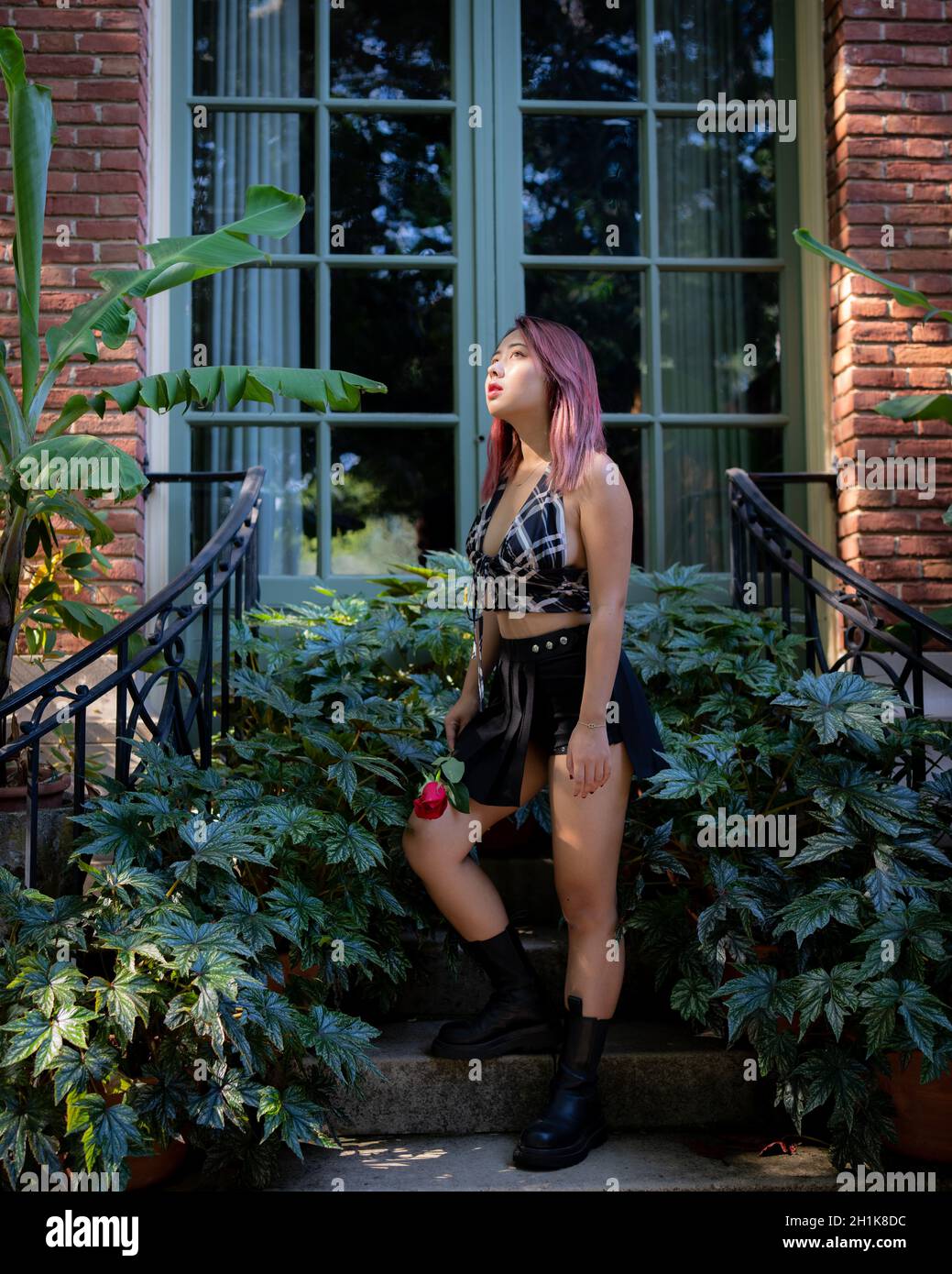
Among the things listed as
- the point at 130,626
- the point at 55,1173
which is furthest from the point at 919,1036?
the point at 130,626

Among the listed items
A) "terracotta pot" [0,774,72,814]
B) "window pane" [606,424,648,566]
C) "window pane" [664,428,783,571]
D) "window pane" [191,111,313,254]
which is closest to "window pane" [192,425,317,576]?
Answer: "window pane" [191,111,313,254]

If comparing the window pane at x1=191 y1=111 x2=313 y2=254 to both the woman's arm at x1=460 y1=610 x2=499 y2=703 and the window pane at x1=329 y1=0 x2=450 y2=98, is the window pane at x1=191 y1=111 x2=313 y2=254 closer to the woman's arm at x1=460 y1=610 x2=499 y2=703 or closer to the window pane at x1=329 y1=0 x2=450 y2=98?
the window pane at x1=329 y1=0 x2=450 y2=98

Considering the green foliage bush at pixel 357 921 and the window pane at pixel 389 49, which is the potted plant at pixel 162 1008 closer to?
the green foliage bush at pixel 357 921

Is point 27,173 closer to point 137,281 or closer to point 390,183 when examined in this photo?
point 137,281

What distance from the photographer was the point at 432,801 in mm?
2779

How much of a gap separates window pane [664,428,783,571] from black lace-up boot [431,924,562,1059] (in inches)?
99.3

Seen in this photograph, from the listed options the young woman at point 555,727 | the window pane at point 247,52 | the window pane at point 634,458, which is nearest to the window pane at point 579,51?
the window pane at point 247,52

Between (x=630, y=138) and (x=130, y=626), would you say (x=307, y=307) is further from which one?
(x=130, y=626)

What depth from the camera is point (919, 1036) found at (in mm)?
2461

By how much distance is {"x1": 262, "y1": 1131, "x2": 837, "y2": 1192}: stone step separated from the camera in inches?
101

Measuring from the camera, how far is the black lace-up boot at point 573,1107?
8.65 ft

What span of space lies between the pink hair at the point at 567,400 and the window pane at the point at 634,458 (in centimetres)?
221

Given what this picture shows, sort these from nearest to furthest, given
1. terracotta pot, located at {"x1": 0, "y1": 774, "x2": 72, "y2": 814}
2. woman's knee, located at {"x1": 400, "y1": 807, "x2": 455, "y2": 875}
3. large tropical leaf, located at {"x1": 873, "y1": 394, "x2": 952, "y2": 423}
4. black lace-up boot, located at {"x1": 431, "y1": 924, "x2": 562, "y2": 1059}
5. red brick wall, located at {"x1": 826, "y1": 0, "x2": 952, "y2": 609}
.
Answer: woman's knee, located at {"x1": 400, "y1": 807, "x2": 455, "y2": 875} < black lace-up boot, located at {"x1": 431, "y1": 924, "x2": 562, "y2": 1059} < terracotta pot, located at {"x1": 0, "y1": 774, "x2": 72, "y2": 814} < large tropical leaf, located at {"x1": 873, "y1": 394, "x2": 952, "y2": 423} < red brick wall, located at {"x1": 826, "y1": 0, "x2": 952, "y2": 609}
